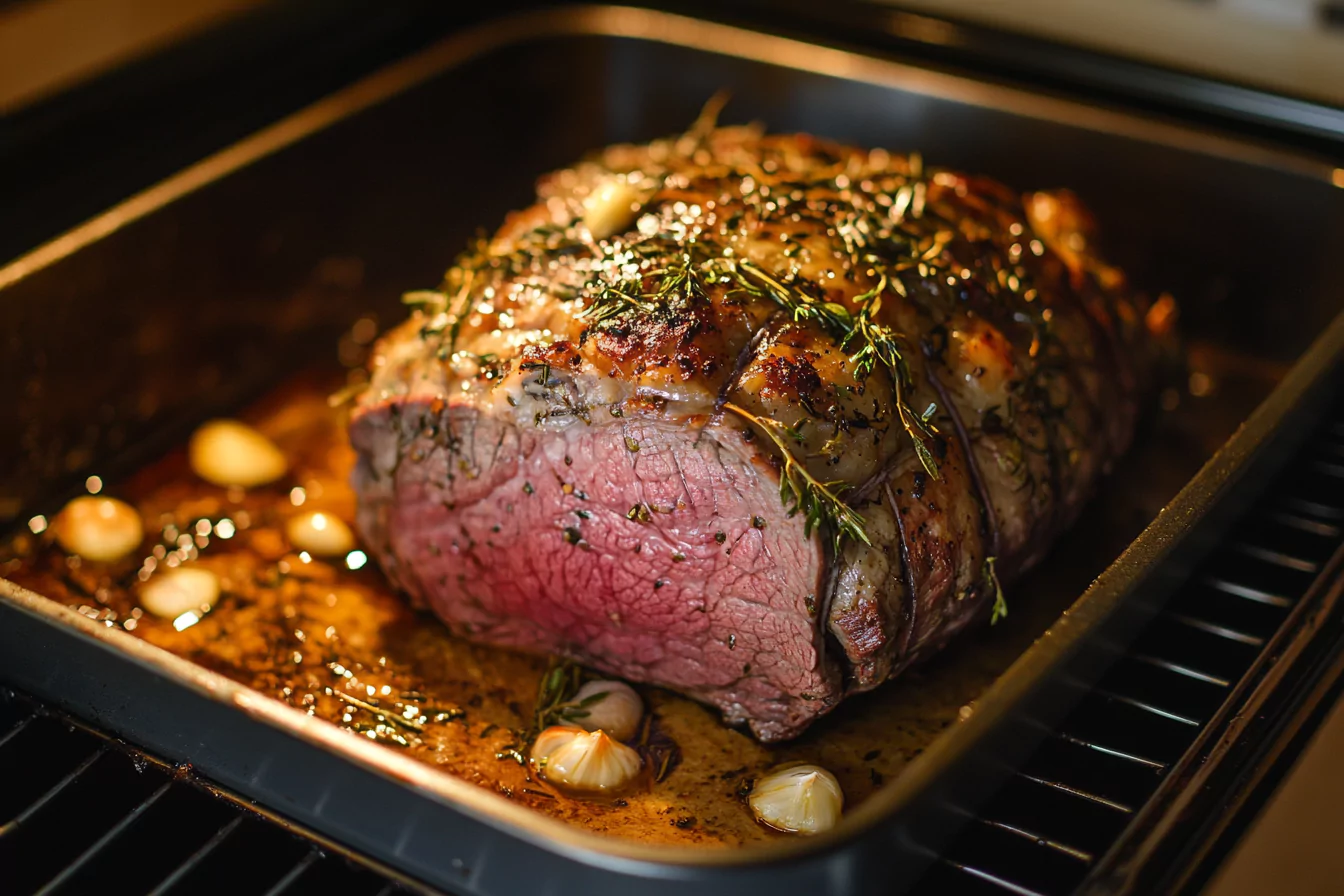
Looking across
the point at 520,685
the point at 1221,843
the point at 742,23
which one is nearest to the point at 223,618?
the point at 520,685

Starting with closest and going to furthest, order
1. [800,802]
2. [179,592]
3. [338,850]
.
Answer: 1. [338,850]
2. [800,802]
3. [179,592]

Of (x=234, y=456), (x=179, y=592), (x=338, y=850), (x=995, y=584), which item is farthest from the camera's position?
(x=234, y=456)

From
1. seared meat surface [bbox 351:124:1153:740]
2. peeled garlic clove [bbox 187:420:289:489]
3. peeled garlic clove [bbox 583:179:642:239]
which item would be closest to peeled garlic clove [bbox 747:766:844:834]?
seared meat surface [bbox 351:124:1153:740]

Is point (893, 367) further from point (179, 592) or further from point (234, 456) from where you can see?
point (234, 456)

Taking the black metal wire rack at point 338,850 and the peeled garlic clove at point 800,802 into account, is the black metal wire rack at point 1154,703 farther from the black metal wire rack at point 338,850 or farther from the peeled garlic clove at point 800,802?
the peeled garlic clove at point 800,802

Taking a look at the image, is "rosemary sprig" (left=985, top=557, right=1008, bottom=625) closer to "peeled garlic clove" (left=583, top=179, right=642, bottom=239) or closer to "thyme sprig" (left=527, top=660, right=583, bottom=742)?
"thyme sprig" (left=527, top=660, right=583, bottom=742)

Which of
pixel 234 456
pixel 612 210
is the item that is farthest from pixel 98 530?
pixel 612 210
